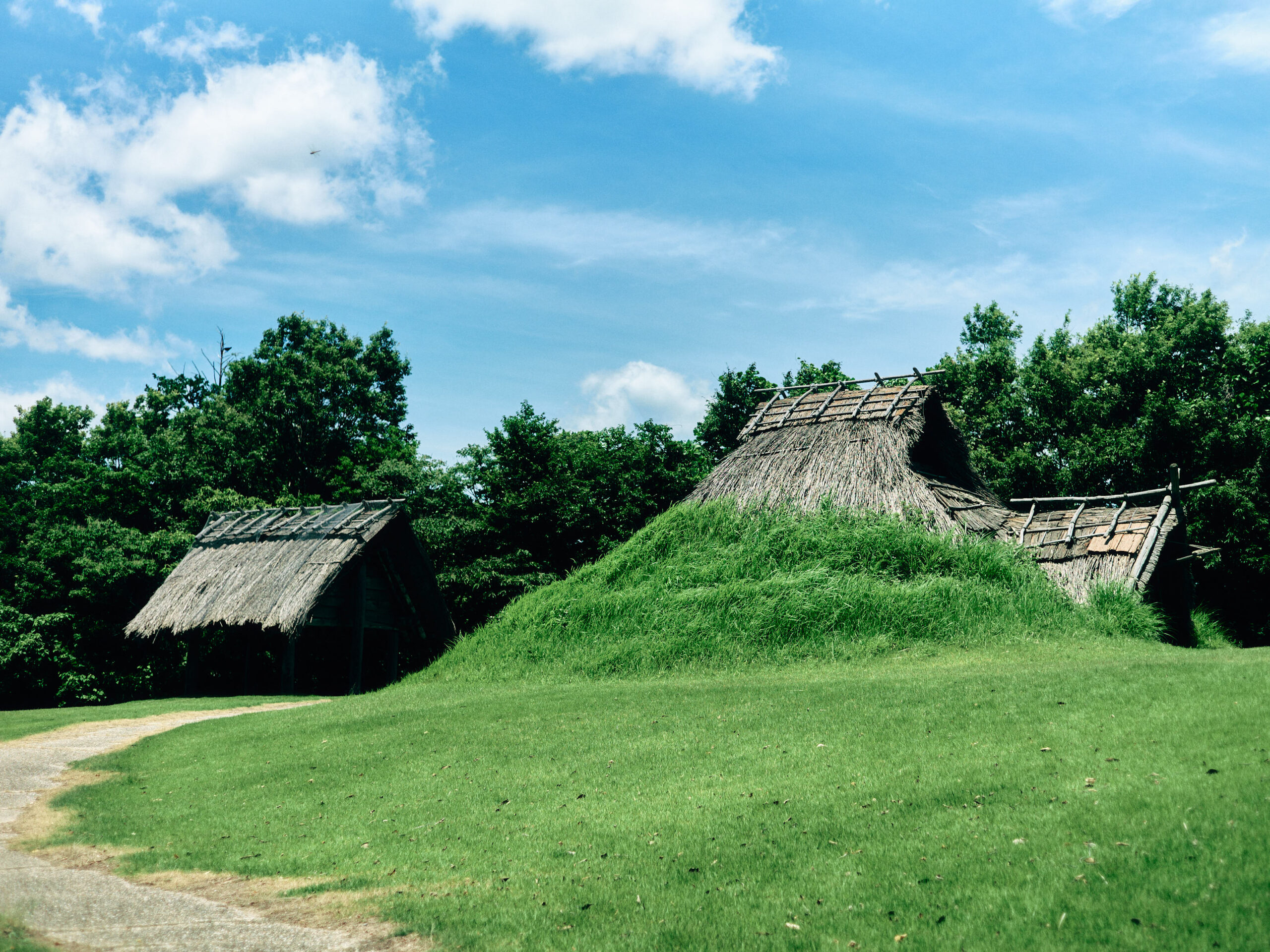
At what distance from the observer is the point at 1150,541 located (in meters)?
19.1

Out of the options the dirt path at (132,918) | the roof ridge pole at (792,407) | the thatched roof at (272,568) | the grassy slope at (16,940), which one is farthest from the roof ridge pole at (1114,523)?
the grassy slope at (16,940)

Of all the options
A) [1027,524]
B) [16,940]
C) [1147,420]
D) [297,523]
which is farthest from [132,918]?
[1147,420]

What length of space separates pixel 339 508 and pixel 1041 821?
63.0 ft

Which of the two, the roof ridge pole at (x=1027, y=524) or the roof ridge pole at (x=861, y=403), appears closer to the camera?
the roof ridge pole at (x=1027, y=524)

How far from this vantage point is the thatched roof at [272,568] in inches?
798

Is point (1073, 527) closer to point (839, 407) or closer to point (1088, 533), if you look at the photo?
point (1088, 533)

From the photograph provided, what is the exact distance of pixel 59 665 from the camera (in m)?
27.5

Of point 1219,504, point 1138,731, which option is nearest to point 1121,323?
point 1219,504

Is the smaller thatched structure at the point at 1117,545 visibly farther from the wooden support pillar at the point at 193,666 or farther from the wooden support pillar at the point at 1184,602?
the wooden support pillar at the point at 193,666

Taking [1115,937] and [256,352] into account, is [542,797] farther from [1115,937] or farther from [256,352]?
[256,352]

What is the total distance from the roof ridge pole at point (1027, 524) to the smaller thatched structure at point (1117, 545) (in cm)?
2

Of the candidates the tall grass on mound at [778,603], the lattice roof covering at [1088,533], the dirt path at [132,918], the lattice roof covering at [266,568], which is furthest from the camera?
the lattice roof covering at [266,568]

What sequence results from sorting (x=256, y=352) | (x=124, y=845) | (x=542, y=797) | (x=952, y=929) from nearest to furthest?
(x=952, y=929), (x=124, y=845), (x=542, y=797), (x=256, y=352)

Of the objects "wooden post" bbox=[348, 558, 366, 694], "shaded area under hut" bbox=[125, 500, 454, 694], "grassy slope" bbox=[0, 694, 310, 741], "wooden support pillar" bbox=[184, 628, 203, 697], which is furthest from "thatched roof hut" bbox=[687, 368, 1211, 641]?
"wooden support pillar" bbox=[184, 628, 203, 697]
